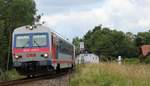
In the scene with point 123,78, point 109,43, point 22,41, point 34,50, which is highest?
point 109,43

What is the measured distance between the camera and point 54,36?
2853 cm

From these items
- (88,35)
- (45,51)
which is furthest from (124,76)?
(88,35)

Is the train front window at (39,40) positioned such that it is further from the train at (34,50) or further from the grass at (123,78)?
the grass at (123,78)

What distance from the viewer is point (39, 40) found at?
1085 inches

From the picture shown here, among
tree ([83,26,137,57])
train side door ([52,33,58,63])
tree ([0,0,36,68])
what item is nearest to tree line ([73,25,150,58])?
tree ([83,26,137,57])

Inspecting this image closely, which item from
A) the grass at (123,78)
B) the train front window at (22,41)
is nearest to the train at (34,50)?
the train front window at (22,41)

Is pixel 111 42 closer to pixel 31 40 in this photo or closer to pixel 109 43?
pixel 109 43

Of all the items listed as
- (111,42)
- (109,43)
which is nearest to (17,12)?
(109,43)

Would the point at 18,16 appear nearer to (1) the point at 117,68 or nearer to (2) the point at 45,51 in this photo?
(2) the point at 45,51

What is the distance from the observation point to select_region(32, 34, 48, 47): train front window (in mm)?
27191

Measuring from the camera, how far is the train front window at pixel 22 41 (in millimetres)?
27305

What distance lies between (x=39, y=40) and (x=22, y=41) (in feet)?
3.44

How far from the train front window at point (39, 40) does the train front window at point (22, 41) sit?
0.42 metres

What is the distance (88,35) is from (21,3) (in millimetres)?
94616
